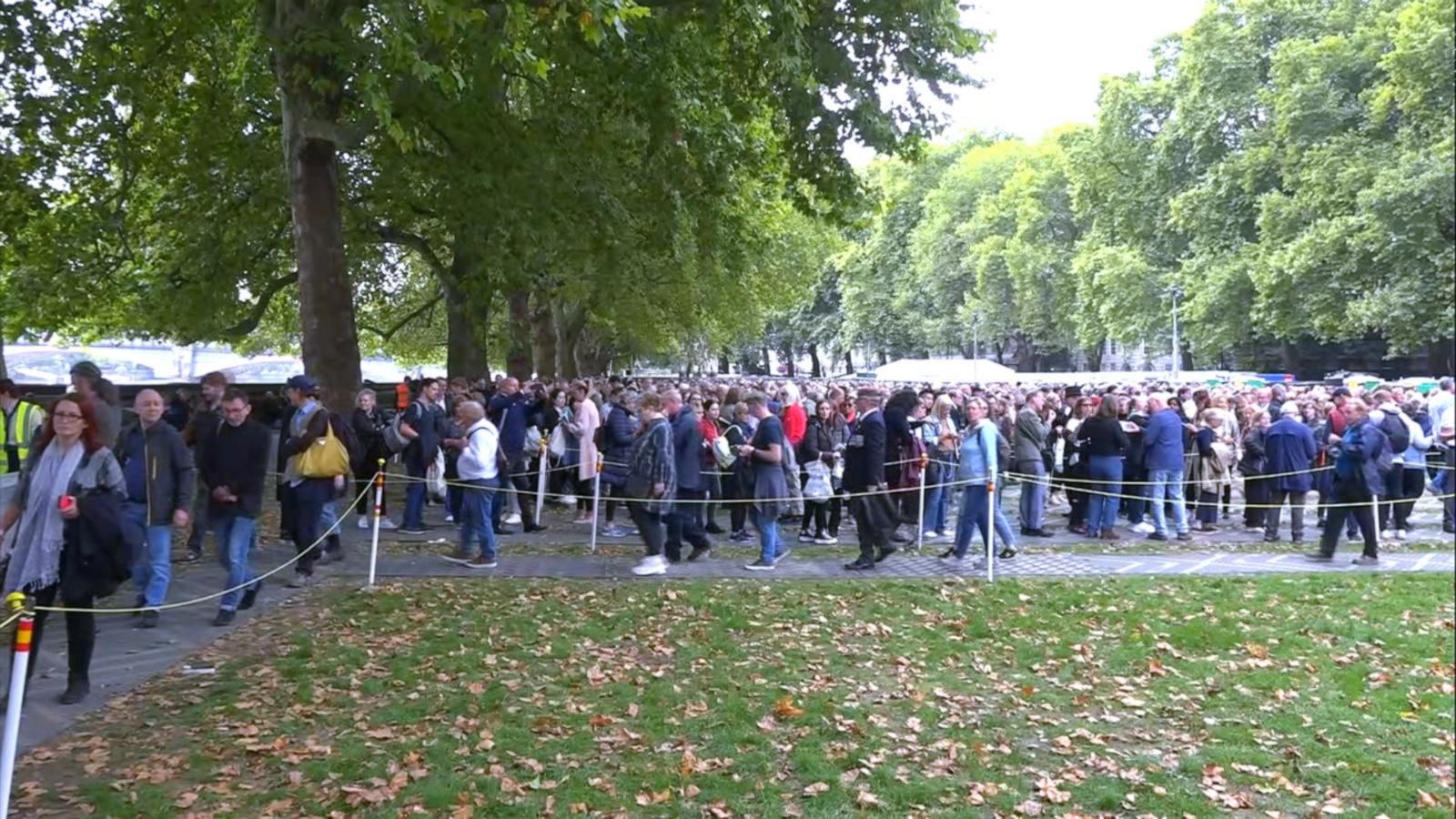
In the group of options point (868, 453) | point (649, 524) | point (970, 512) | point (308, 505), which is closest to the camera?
point (308, 505)

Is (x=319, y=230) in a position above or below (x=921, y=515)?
above

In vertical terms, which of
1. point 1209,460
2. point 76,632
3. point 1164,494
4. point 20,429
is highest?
point 20,429

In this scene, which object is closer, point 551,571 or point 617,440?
point 551,571

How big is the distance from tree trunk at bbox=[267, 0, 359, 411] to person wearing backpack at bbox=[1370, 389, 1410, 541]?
12.5 m

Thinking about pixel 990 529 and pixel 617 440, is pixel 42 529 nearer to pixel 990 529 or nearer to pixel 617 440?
pixel 990 529

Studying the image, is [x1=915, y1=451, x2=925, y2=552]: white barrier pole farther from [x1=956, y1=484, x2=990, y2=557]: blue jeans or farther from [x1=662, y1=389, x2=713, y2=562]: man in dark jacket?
[x1=662, y1=389, x2=713, y2=562]: man in dark jacket

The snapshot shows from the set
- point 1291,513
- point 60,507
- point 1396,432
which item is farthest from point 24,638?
point 1291,513

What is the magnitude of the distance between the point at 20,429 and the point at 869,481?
793 centimetres

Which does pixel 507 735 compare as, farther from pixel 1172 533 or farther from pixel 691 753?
pixel 1172 533

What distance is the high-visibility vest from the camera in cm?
934

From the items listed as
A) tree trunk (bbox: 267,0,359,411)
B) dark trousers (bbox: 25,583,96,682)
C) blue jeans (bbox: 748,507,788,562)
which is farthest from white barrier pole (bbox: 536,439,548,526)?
dark trousers (bbox: 25,583,96,682)

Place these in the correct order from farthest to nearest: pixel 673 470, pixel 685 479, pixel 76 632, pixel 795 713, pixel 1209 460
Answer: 1. pixel 1209 460
2. pixel 685 479
3. pixel 673 470
4. pixel 76 632
5. pixel 795 713

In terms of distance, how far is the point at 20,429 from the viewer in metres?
9.45

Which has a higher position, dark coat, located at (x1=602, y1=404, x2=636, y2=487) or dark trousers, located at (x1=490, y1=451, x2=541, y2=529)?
dark coat, located at (x1=602, y1=404, x2=636, y2=487)
